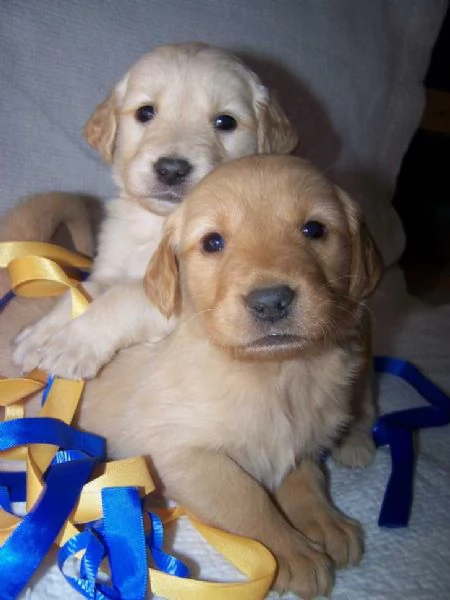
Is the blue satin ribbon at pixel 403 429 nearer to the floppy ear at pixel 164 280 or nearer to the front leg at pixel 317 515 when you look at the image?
the front leg at pixel 317 515

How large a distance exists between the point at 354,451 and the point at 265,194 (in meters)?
0.74

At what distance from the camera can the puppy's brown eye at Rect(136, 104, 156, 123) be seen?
6.46 feet

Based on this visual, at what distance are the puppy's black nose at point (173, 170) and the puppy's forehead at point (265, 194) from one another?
0.30 metres

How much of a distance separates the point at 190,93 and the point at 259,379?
0.89 metres

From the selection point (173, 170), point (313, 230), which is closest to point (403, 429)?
point (313, 230)

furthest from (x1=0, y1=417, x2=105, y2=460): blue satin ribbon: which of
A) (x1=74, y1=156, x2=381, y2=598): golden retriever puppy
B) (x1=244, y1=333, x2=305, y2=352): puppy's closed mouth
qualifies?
(x1=244, y1=333, x2=305, y2=352): puppy's closed mouth

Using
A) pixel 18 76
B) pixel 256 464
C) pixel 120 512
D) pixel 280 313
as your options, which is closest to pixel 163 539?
pixel 120 512

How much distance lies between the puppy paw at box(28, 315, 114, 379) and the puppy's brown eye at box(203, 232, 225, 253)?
1.24 ft

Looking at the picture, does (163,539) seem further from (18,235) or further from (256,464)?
(18,235)

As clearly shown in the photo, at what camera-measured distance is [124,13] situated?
2.29 metres

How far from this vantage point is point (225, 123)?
195cm

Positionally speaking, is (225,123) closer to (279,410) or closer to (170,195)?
(170,195)

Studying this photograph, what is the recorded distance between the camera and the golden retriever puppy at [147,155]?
5.35 feet

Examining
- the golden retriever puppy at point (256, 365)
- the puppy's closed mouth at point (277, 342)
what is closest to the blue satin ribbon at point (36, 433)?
the golden retriever puppy at point (256, 365)
